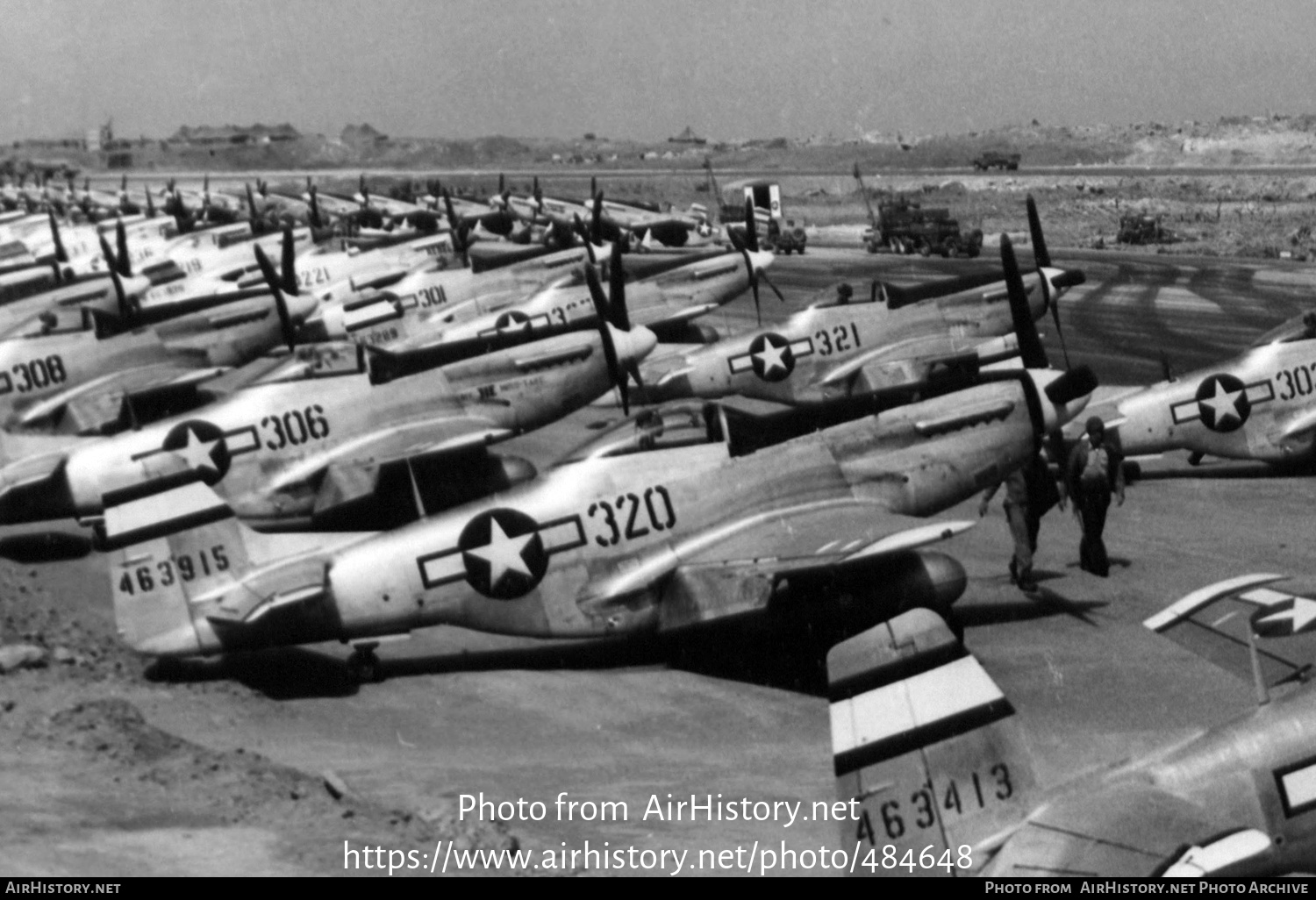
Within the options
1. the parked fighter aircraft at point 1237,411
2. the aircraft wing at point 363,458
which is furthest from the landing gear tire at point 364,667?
the parked fighter aircraft at point 1237,411

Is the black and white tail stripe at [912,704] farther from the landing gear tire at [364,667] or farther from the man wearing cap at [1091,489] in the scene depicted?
the man wearing cap at [1091,489]

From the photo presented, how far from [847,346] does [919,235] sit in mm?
33630

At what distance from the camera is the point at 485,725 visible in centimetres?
1432

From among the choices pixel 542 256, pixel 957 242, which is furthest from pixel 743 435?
pixel 957 242

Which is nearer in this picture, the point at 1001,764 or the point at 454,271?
the point at 1001,764

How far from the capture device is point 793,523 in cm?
1574

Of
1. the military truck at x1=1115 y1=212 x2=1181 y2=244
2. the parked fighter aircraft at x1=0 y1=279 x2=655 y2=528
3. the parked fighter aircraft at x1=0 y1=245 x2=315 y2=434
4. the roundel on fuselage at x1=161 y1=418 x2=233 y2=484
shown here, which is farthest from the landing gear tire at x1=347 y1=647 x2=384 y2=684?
the military truck at x1=1115 y1=212 x2=1181 y2=244

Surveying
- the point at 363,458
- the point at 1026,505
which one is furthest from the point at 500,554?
the point at 363,458

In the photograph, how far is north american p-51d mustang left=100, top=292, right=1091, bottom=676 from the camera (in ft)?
49.1

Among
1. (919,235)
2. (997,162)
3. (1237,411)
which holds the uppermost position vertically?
(1237,411)

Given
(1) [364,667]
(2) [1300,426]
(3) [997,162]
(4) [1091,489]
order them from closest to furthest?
(1) [364,667]
(4) [1091,489]
(2) [1300,426]
(3) [997,162]

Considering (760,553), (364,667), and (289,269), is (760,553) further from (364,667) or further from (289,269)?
(289,269)

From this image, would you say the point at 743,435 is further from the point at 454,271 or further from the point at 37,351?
the point at 454,271

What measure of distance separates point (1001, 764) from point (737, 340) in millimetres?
20796
